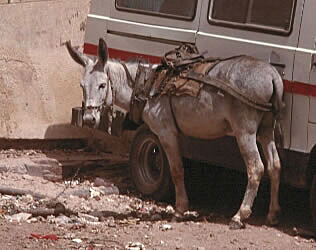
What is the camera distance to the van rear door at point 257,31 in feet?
32.2

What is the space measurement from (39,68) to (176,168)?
9.29ft

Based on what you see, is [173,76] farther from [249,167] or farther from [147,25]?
[249,167]

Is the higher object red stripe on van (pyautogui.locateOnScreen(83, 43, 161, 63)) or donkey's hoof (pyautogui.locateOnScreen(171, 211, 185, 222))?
red stripe on van (pyautogui.locateOnScreen(83, 43, 161, 63))

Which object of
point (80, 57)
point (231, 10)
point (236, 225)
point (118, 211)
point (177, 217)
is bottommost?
point (118, 211)

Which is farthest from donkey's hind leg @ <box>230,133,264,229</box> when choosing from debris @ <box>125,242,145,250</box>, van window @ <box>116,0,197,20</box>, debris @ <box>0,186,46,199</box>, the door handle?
debris @ <box>0,186,46,199</box>

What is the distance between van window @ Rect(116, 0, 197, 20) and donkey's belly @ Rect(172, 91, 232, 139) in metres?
0.99

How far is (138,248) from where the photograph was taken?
917 cm

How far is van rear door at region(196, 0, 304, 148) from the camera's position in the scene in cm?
982

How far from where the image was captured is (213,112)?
10086mm

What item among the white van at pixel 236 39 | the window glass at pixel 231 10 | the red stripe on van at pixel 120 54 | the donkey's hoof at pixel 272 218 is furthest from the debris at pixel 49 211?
the window glass at pixel 231 10

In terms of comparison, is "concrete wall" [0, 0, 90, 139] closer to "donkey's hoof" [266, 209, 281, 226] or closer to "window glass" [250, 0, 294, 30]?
"window glass" [250, 0, 294, 30]

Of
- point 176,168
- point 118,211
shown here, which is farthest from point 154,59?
point 118,211

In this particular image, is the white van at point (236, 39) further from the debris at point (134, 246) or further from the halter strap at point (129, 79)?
the debris at point (134, 246)

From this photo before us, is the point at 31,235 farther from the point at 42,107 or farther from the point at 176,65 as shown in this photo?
the point at 42,107
